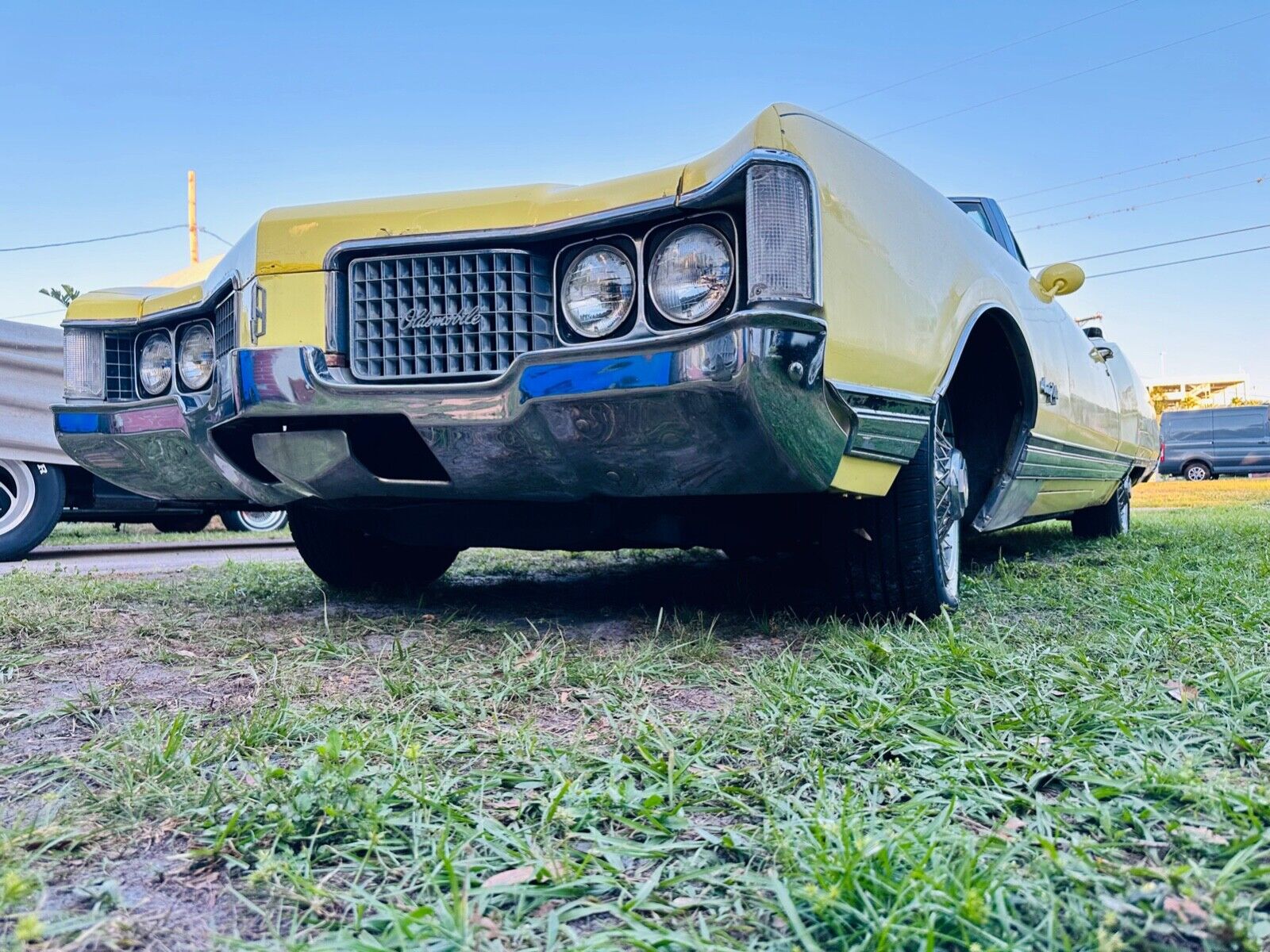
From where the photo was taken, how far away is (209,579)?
3611 mm

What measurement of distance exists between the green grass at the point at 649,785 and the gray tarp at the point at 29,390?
3.65 meters

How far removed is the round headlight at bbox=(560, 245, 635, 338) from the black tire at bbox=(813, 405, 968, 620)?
705 mm

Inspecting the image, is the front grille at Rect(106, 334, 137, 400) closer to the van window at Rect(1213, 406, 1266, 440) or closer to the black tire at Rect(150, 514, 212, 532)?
the black tire at Rect(150, 514, 212, 532)

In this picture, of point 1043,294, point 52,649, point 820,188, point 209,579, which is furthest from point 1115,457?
point 52,649

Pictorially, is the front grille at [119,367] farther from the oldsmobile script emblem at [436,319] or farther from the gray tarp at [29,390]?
the gray tarp at [29,390]

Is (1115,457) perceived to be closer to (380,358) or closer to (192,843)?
(380,358)

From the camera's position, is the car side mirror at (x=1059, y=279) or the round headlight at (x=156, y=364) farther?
the car side mirror at (x=1059, y=279)

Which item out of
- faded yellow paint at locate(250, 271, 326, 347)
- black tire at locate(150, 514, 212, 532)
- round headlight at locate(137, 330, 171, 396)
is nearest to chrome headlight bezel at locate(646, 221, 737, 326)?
faded yellow paint at locate(250, 271, 326, 347)

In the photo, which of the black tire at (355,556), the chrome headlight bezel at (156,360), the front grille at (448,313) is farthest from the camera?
the black tire at (355,556)

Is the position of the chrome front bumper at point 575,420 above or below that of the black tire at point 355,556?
above

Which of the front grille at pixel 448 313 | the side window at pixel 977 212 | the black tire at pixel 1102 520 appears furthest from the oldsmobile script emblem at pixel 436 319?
the black tire at pixel 1102 520

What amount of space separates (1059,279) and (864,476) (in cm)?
187

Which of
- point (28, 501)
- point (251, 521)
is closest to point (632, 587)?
point (28, 501)

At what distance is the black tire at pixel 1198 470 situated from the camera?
68.5 feet
